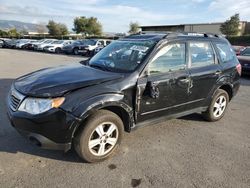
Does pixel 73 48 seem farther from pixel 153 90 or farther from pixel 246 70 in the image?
pixel 153 90

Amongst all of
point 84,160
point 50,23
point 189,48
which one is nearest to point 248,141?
point 189,48

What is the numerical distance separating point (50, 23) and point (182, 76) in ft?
214

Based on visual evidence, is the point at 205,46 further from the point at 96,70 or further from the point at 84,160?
the point at 84,160

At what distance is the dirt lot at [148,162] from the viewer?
3.09 meters

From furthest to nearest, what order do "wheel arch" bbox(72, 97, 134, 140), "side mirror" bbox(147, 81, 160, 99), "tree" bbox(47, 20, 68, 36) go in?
"tree" bbox(47, 20, 68, 36), "side mirror" bbox(147, 81, 160, 99), "wheel arch" bbox(72, 97, 134, 140)

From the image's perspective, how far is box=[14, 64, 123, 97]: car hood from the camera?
124 inches

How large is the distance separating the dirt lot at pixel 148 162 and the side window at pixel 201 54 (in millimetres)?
1256

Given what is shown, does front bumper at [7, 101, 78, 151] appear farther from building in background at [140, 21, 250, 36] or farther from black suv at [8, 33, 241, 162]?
building in background at [140, 21, 250, 36]

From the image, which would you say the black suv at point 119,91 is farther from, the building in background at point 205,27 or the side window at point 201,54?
the building in background at point 205,27

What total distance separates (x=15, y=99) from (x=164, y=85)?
2.15 metres

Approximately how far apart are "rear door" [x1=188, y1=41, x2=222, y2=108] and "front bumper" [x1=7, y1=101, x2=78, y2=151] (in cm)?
231

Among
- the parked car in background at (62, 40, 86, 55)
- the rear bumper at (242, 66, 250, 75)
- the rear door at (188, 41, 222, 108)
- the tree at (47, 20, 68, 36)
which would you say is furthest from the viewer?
the tree at (47, 20, 68, 36)

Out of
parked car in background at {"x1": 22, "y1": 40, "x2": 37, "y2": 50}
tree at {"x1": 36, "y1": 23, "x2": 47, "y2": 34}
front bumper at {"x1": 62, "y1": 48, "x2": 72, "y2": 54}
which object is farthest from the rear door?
tree at {"x1": 36, "y1": 23, "x2": 47, "y2": 34}

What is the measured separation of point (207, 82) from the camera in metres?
4.66
